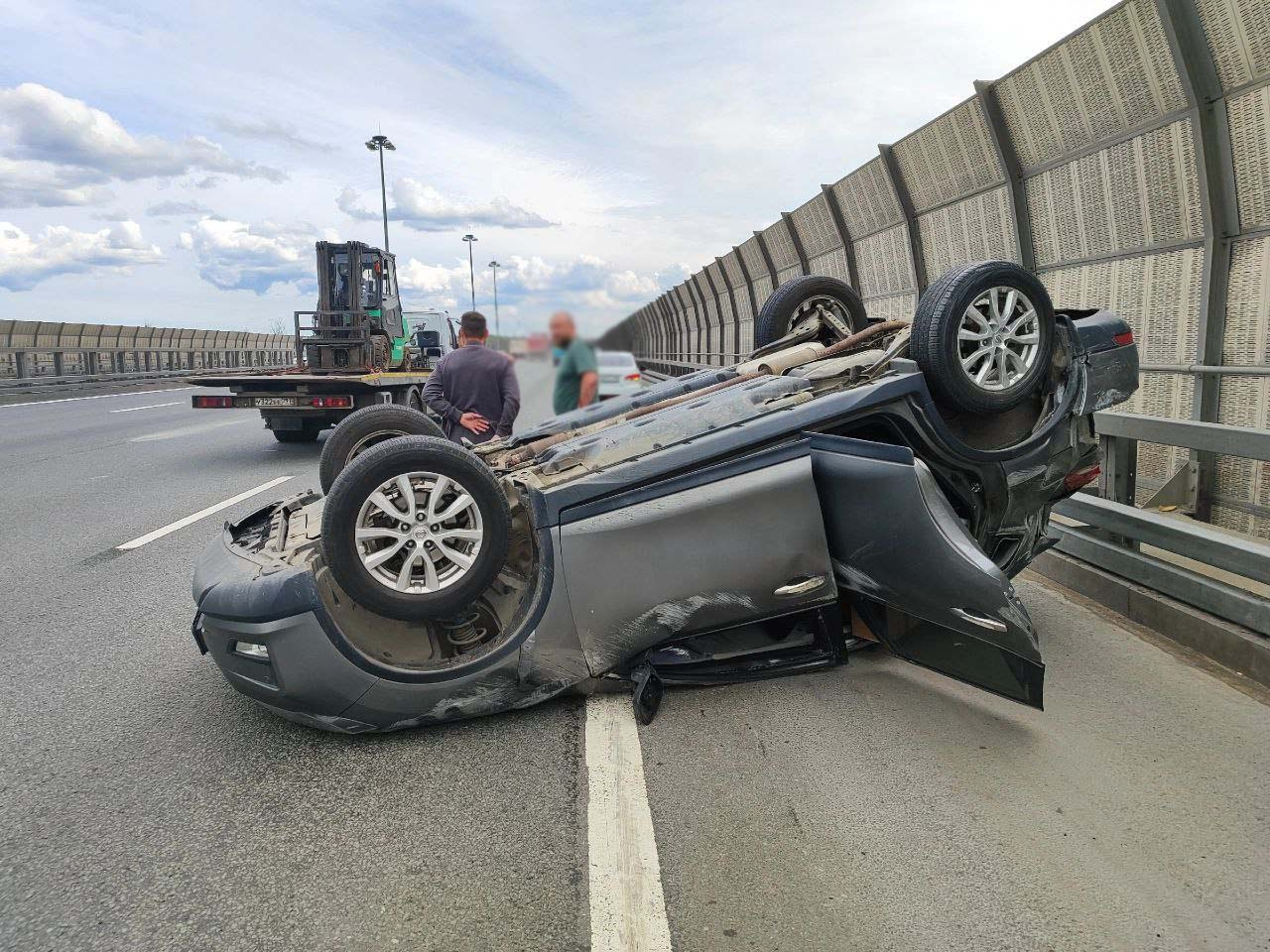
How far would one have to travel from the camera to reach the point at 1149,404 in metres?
6.54

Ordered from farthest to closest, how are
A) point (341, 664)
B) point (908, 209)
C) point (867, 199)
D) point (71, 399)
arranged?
point (71, 399) < point (867, 199) < point (908, 209) < point (341, 664)

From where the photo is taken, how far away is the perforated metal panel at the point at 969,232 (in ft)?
26.0

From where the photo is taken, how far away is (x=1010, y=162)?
765 cm

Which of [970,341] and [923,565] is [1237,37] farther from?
[923,565]

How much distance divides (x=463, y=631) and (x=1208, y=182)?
5.34 m

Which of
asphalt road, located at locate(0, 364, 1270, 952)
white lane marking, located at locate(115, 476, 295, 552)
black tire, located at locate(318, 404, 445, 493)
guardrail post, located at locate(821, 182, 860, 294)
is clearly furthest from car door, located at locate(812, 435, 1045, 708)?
guardrail post, located at locate(821, 182, 860, 294)

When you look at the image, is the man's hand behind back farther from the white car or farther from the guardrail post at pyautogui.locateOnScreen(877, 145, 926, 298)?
the white car

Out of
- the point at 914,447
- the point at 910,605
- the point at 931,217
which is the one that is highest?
the point at 931,217

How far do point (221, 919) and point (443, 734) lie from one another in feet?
3.79

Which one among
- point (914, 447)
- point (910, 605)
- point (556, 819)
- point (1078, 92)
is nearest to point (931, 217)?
point (1078, 92)

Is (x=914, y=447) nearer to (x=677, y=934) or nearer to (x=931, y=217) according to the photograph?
(x=677, y=934)

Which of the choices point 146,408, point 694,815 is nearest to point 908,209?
point 694,815

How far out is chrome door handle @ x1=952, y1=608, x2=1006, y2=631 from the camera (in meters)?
3.27

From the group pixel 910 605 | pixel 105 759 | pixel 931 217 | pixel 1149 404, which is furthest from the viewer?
pixel 931 217
